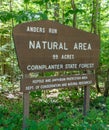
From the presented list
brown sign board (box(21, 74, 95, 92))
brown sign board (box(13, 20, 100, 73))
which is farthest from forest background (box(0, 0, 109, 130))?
brown sign board (box(13, 20, 100, 73))

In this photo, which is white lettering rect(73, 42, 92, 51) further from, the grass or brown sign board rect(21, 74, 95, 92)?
Answer: the grass

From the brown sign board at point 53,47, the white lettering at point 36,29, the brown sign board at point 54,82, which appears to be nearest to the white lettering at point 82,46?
the brown sign board at point 53,47

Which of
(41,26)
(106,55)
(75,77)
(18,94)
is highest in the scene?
(41,26)

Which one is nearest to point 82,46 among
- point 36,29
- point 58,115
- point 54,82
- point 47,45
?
point 47,45

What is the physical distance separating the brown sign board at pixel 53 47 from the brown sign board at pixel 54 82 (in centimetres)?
18

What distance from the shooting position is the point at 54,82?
5.34 metres

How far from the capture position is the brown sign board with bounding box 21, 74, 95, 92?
4.95 meters

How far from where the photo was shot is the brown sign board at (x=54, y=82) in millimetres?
4949

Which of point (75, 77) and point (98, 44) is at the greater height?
point (98, 44)

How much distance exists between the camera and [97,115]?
529 centimetres

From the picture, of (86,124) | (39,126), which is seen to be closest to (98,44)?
(86,124)

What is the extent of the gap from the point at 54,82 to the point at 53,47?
0.68 m

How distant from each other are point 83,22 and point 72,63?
4844 millimetres

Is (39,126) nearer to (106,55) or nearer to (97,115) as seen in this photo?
(97,115)
